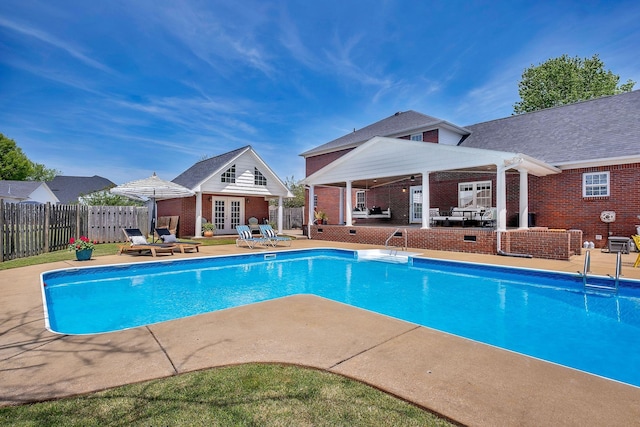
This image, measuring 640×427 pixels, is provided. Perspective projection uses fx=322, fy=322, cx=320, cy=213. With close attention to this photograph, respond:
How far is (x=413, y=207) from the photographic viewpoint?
19844 millimetres

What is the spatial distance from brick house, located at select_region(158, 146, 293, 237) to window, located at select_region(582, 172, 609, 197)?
15.9 meters

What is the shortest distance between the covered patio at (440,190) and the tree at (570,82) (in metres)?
22.2

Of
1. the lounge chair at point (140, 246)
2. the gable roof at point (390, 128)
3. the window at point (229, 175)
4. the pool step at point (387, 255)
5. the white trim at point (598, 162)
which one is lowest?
the pool step at point (387, 255)

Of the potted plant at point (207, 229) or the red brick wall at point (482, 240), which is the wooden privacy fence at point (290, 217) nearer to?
the potted plant at point (207, 229)

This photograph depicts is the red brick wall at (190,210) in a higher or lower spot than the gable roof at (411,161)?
lower

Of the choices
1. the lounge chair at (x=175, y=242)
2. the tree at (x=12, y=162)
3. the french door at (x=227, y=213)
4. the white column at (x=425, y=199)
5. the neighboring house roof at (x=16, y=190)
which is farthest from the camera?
the tree at (x=12, y=162)

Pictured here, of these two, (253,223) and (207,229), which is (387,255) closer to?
(207,229)

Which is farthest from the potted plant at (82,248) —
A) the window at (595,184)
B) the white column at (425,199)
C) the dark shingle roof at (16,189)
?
the dark shingle roof at (16,189)

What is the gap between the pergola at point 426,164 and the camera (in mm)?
11852

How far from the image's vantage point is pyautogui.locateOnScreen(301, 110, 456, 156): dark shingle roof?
791 inches

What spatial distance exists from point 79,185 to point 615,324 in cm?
5939

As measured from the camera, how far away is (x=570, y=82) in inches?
1208

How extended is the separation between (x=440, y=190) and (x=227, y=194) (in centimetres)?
1325

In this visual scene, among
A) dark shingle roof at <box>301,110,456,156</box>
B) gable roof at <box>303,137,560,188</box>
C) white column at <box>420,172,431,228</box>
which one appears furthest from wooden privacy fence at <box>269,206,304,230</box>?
white column at <box>420,172,431,228</box>
